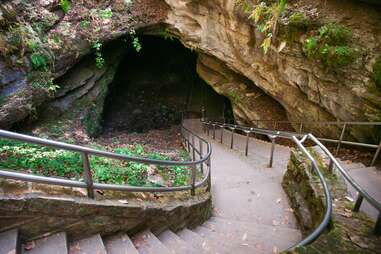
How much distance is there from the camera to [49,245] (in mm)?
2213

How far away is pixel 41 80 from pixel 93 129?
127 inches

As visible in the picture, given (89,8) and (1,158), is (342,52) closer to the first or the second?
(1,158)

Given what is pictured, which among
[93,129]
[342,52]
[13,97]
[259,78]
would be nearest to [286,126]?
[259,78]

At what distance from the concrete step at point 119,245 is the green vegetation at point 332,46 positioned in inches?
236

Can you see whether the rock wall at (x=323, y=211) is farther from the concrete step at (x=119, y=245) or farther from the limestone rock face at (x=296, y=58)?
the limestone rock face at (x=296, y=58)

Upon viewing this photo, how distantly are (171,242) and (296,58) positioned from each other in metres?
6.24

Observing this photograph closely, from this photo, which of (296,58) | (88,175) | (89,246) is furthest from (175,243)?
(296,58)

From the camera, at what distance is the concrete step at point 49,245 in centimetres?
213

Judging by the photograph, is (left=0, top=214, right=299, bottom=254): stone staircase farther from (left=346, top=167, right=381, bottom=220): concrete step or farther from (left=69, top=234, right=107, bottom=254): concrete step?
(left=346, top=167, right=381, bottom=220): concrete step

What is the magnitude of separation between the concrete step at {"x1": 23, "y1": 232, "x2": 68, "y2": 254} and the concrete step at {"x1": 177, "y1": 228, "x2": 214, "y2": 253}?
1.61 metres

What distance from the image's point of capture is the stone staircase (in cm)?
215

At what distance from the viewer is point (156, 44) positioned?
16.4 m

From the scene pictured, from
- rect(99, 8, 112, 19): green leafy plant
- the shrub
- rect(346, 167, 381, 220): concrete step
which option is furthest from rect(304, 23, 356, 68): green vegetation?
rect(99, 8, 112, 19): green leafy plant

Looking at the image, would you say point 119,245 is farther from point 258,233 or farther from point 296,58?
point 296,58
